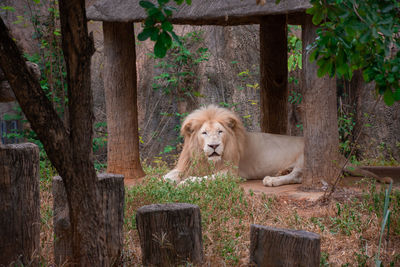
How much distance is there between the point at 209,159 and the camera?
5.97 meters

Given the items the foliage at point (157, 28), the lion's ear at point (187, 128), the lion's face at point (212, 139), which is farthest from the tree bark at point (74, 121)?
the lion's ear at point (187, 128)

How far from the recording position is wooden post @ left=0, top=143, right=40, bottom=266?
122 inches

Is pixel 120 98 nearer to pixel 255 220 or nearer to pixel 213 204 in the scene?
pixel 213 204

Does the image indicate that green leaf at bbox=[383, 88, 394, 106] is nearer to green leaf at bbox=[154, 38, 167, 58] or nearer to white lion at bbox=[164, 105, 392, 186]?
green leaf at bbox=[154, 38, 167, 58]

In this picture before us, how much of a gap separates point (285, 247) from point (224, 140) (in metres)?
3.49

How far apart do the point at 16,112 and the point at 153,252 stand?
7710 mm

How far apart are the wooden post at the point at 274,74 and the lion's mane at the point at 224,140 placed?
4.88 ft

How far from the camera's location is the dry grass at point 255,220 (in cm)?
353

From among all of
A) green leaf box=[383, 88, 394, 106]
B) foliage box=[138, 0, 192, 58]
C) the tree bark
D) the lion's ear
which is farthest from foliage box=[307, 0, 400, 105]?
the lion's ear

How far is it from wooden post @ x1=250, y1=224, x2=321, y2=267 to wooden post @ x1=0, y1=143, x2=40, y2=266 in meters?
1.42

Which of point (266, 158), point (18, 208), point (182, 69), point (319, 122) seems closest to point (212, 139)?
point (266, 158)

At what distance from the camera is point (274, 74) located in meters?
7.87

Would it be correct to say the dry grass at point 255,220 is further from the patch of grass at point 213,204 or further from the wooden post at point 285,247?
the wooden post at point 285,247

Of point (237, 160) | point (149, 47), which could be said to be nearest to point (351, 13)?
point (237, 160)
